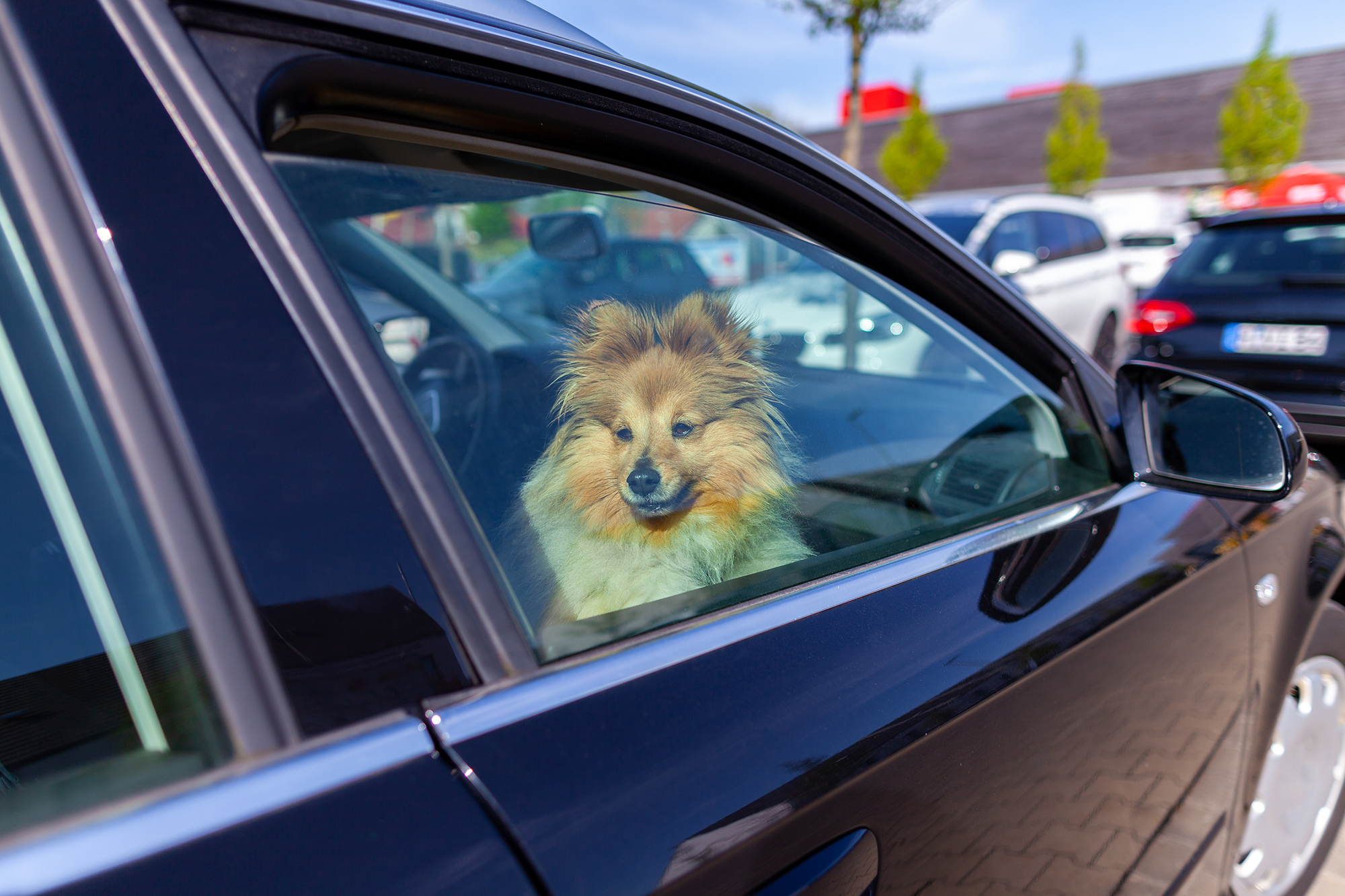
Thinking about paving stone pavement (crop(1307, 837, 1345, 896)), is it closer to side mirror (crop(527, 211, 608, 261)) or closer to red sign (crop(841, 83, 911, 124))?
side mirror (crop(527, 211, 608, 261))

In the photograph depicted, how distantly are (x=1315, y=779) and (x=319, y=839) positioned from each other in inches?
102

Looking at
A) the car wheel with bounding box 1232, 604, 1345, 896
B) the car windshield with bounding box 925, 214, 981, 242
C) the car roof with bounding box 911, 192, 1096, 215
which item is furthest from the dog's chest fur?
the car roof with bounding box 911, 192, 1096, 215

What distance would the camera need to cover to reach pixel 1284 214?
5523 mm

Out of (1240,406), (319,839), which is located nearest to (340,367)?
(319,839)

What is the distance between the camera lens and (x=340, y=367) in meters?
0.79

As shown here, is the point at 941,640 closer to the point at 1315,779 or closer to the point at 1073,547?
the point at 1073,547

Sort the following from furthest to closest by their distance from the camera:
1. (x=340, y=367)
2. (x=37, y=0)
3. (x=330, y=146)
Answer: (x=330, y=146) < (x=340, y=367) < (x=37, y=0)

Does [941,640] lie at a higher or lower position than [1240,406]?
lower

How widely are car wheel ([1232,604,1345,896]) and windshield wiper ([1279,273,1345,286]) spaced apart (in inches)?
163

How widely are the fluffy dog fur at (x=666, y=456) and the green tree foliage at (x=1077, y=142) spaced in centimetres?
2629

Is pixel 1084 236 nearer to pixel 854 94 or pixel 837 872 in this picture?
pixel 854 94

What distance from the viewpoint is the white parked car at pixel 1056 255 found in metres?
6.99

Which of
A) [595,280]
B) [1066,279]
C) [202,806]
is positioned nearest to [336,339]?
[202,806]

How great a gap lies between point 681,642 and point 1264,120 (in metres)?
26.7
